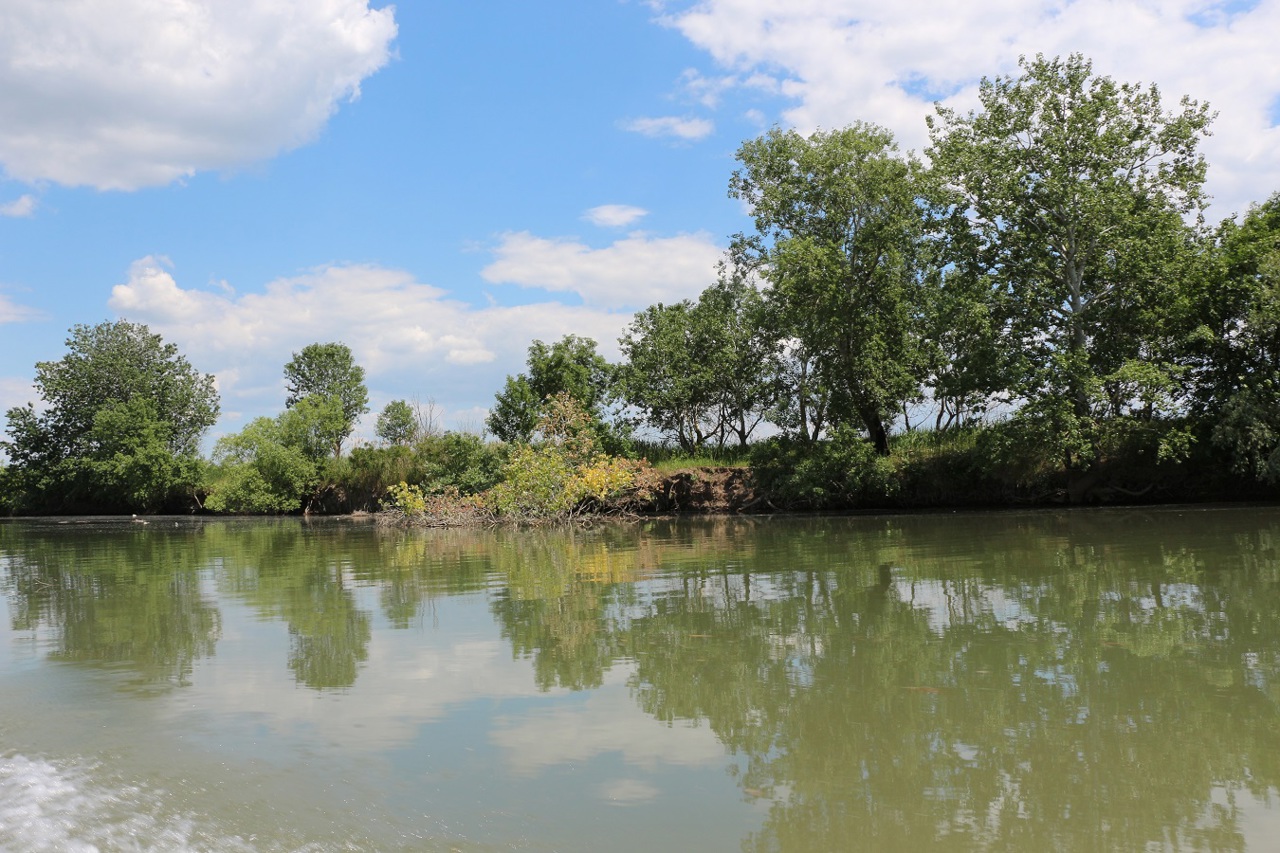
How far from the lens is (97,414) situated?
55.6 meters

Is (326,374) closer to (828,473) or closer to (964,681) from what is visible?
(828,473)

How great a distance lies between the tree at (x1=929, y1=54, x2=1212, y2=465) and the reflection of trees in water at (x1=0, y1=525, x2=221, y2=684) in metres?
21.9

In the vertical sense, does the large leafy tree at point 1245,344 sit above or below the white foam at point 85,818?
above

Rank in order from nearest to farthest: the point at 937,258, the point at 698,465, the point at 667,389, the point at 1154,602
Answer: the point at 1154,602
the point at 937,258
the point at 698,465
the point at 667,389

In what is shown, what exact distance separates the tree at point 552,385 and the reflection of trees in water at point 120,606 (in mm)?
17243

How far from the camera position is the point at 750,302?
33.7 metres

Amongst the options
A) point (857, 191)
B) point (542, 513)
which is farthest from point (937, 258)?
point (542, 513)

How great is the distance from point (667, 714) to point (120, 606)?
951cm

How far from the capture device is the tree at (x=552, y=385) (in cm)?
3909

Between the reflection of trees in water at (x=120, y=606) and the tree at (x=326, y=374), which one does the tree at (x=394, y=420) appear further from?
the reflection of trees in water at (x=120, y=606)

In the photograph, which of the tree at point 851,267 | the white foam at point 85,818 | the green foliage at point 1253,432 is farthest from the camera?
the tree at point 851,267

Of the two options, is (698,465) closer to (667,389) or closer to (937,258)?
(667,389)

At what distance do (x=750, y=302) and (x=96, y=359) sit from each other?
157ft

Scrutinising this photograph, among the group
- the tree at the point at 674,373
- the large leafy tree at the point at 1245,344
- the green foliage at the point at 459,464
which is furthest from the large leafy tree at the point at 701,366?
the large leafy tree at the point at 1245,344
